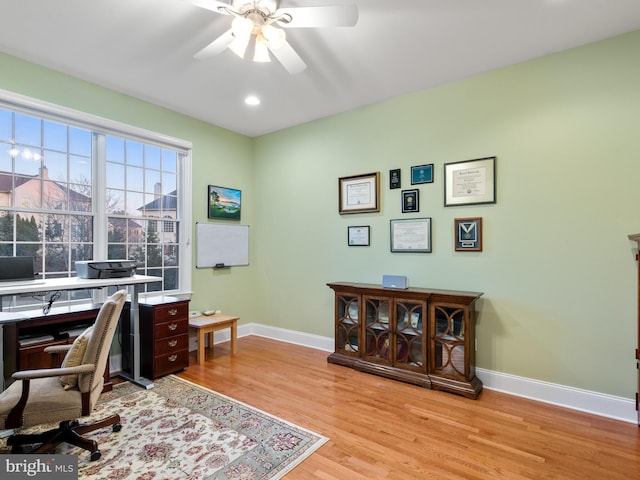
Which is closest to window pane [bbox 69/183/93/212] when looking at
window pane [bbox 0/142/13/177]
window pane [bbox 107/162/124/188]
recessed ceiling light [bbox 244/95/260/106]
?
window pane [bbox 107/162/124/188]

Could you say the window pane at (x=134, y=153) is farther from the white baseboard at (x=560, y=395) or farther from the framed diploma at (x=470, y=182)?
the framed diploma at (x=470, y=182)

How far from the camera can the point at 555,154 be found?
2.79 metres

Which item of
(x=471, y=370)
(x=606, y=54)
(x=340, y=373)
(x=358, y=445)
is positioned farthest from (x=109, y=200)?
(x=606, y=54)

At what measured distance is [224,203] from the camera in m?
4.56

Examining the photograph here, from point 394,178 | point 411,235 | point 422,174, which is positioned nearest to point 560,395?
point 411,235

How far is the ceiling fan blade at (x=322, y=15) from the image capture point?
1896 mm

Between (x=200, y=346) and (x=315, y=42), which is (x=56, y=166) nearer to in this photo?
(x=200, y=346)

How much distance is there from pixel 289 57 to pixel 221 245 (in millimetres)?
2798

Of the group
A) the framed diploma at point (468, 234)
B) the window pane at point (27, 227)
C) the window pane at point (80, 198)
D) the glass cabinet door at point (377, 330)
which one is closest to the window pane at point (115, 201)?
the window pane at point (80, 198)

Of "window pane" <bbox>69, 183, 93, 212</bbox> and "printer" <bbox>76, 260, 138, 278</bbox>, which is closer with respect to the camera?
"printer" <bbox>76, 260, 138, 278</bbox>

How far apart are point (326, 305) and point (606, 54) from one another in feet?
11.7

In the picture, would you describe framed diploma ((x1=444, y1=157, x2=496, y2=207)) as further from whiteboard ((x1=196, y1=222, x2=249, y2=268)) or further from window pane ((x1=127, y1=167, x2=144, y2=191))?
window pane ((x1=127, y1=167, x2=144, y2=191))

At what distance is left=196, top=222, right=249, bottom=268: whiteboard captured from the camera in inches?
169

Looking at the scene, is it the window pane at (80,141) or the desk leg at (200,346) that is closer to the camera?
the window pane at (80,141)
